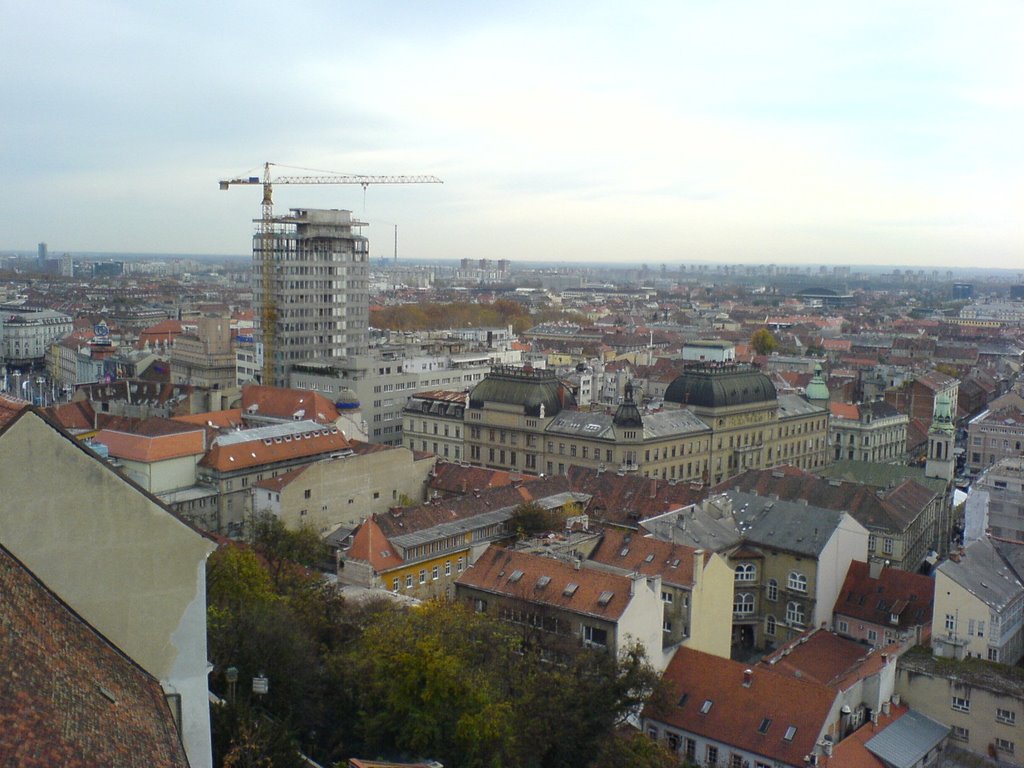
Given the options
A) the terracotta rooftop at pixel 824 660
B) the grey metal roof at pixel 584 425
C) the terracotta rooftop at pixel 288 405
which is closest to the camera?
the terracotta rooftop at pixel 824 660

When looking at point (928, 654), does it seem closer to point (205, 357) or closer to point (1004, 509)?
point (1004, 509)

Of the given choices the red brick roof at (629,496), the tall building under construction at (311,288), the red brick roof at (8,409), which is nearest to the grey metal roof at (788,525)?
the red brick roof at (629,496)

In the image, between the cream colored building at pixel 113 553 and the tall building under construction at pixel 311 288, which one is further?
the tall building under construction at pixel 311 288

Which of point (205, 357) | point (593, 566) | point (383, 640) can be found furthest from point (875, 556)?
point (205, 357)

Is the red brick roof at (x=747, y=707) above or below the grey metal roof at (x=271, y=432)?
below

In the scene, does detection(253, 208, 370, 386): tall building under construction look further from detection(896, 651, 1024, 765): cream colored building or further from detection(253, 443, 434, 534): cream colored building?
detection(896, 651, 1024, 765): cream colored building

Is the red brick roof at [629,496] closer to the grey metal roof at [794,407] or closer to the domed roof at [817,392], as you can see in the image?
the grey metal roof at [794,407]

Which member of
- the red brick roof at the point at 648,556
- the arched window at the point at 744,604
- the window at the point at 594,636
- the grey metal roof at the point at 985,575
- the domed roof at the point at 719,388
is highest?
the domed roof at the point at 719,388
